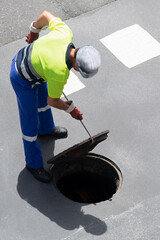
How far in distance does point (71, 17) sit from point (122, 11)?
83 centimetres

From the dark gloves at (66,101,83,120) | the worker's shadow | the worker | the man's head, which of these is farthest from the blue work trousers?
the man's head

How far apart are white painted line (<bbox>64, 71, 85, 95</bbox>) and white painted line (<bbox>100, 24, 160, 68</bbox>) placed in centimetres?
76

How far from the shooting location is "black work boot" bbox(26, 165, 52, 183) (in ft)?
19.2

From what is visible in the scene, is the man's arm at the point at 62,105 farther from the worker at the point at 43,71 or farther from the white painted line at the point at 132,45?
the white painted line at the point at 132,45

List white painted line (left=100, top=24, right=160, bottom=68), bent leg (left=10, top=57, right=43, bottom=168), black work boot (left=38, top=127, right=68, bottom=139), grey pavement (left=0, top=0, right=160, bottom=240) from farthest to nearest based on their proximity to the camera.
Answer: white painted line (left=100, top=24, right=160, bottom=68) → black work boot (left=38, top=127, right=68, bottom=139) → grey pavement (left=0, top=0, right=160, bottom=240) → bent leg (left=10, top=57, right=43, bottom=168)

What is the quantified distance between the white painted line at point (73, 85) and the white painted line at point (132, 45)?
2.48 feet

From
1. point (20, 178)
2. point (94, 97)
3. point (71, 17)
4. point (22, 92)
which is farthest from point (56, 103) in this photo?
point (71, 17)

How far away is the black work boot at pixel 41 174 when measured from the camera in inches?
231

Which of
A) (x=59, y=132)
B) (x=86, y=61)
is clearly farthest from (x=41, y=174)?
(x=86, y=61)

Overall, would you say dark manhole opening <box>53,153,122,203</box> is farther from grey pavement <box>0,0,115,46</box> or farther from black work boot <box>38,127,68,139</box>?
grey pavement <box>0,0,115,46</box>

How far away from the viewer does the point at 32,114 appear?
5430 mm

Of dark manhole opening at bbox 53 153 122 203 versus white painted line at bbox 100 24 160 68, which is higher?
white painted line at bbox 100 24 160 68

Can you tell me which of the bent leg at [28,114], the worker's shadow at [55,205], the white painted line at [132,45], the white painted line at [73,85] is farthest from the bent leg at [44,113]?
the white painted line at [132,45]

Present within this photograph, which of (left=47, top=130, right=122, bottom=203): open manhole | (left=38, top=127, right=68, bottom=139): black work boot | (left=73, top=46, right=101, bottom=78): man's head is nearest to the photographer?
(left=73, top=46, right=101, bottom=78): man's head
